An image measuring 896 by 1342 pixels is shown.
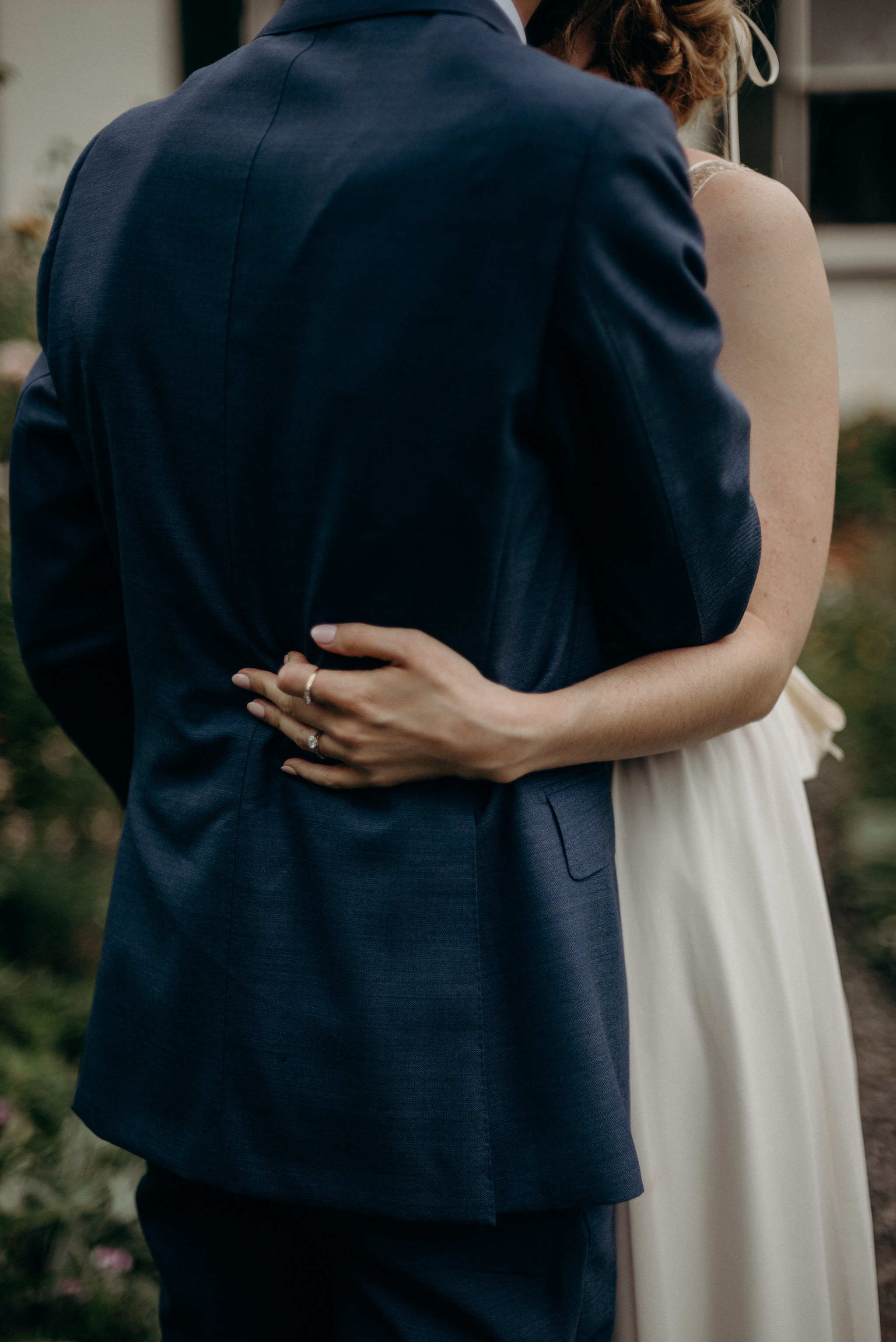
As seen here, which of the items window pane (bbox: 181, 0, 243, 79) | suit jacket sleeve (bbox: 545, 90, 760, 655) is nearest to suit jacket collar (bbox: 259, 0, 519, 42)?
suit jacket sleeve (bbox: 545, 90, 760, 655)

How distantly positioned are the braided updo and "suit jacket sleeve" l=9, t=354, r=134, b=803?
715 mm

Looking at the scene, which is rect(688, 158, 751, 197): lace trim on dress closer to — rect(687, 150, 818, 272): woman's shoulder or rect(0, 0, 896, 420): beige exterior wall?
rect(687, 150, 818, 272): woman's shoulder

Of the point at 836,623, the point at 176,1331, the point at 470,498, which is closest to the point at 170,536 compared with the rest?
the point at 470,498

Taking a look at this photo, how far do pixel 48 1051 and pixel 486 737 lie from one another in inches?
65.6

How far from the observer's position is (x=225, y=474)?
0.94 meters

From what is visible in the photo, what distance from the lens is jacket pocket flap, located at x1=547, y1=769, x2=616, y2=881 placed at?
3.34 ft

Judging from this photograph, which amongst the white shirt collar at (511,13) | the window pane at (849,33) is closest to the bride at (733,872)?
the white shirt collar at (511,13)

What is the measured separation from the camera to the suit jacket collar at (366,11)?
2.90 ft

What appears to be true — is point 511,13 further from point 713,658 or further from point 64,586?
point 64,586

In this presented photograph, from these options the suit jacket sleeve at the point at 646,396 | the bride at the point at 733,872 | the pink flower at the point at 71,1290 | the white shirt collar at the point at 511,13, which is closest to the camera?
the suit jacket sleeve at the point at 646,396

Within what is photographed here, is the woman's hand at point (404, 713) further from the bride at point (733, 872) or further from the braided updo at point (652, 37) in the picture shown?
the braided updo at point (652, 37)

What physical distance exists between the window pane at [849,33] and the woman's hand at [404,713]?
551cm

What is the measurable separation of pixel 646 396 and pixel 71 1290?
1.70 meters

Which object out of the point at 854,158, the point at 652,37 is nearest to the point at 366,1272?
the point at 652,37
